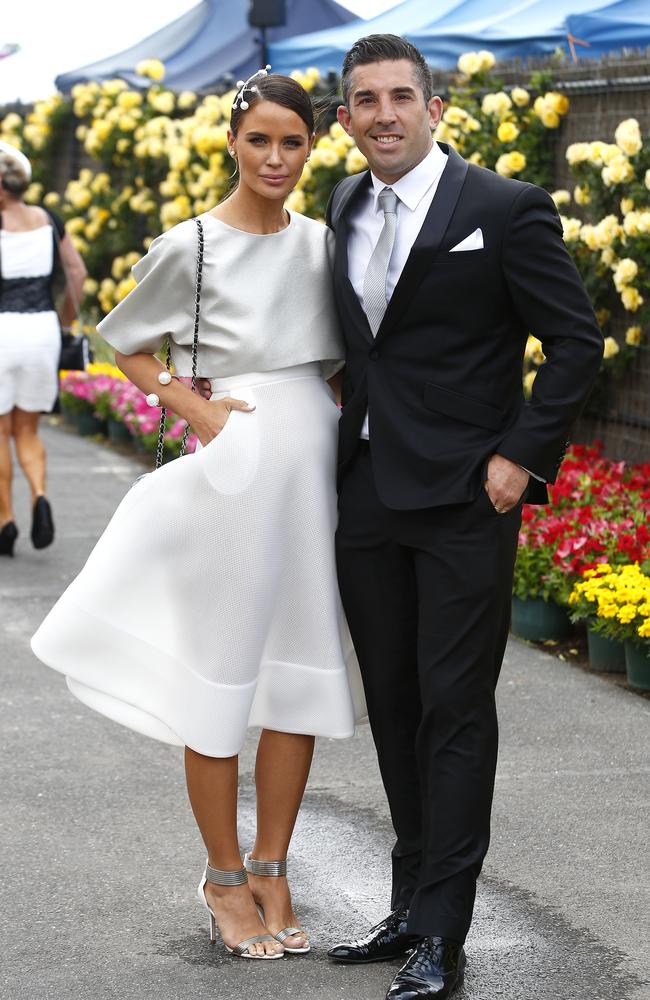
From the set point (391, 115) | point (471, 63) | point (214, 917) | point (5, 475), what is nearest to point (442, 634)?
point (214, 917)

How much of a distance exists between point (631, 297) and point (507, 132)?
158 cm

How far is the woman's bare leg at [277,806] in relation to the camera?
3668mm

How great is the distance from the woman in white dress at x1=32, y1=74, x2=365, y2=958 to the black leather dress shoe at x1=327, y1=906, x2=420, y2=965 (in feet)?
0.37

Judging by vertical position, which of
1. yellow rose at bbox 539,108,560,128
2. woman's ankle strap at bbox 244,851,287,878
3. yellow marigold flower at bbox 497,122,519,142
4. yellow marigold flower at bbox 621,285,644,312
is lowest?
woman's ankle strap at bbox 244,851,287,878

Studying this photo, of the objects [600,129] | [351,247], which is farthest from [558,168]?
[351,247]

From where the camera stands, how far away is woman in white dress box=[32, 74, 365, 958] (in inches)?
137

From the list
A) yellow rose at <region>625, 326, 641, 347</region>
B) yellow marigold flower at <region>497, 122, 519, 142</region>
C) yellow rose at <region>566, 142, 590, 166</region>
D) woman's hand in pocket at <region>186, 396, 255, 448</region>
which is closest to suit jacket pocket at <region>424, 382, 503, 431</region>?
→ woman's hand in pocket at <region>186, 396, 255, 448</region>

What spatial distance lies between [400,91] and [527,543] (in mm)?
3692

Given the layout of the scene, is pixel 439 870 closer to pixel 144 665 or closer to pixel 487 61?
pixel 144 665

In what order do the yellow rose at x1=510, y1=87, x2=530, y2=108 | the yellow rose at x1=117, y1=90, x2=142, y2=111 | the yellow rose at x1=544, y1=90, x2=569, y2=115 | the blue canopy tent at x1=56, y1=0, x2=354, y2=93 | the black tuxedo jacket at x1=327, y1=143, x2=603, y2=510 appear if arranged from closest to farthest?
the black tuxedo jacket at x1=327, y1=143, x2=603, y2=510
the yellow rose at x1=544, y1=90, x2=569, y2=115
the yellow rose at x1=510, y1=87, x2=530, y2=108
the yellow rose at x1=117, y1=90, x2=142, y2=111
the blue canopy tent at x1=56, y1=0, x2=354, y2=93

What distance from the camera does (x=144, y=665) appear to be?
3566mm

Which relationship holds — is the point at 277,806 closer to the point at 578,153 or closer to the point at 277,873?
the point at 277,873

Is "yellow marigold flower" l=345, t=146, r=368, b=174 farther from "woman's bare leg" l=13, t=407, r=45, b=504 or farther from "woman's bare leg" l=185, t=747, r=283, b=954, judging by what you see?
"woman's bare leg" l=185, t=747, r=283, b=954

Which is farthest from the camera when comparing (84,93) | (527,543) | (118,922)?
(84,93)
